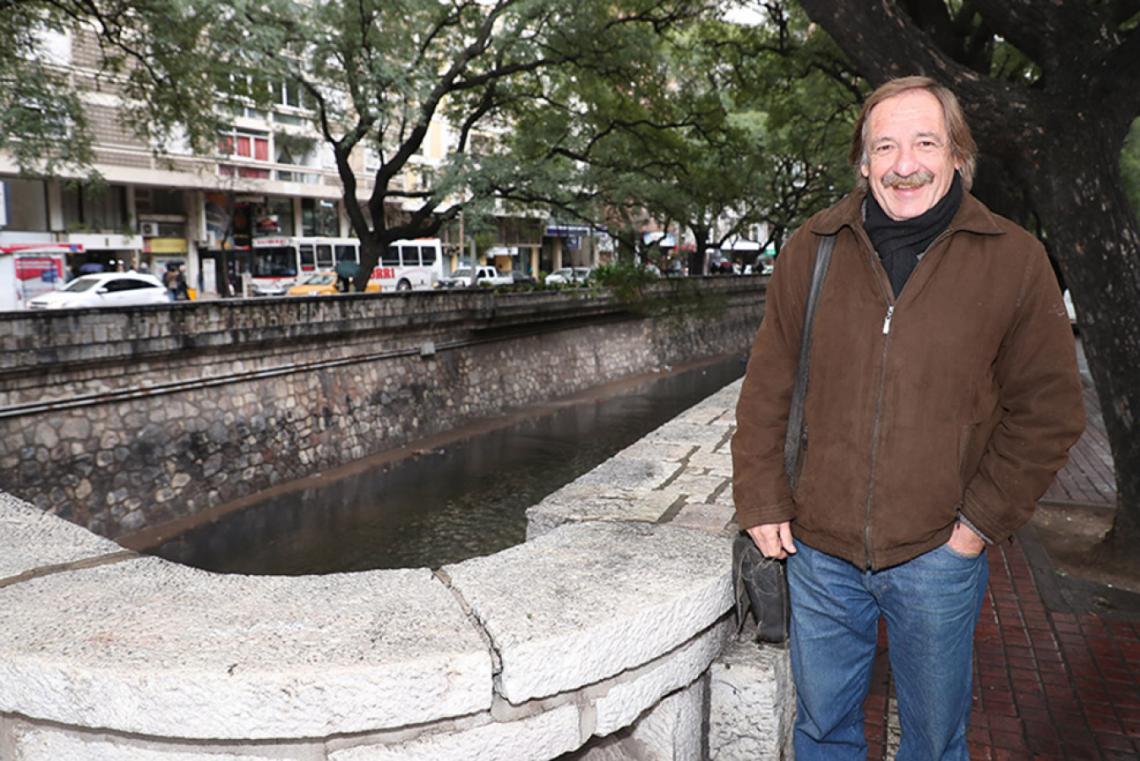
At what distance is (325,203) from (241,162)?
15.0 ft

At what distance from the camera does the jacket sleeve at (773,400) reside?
2.08 metres

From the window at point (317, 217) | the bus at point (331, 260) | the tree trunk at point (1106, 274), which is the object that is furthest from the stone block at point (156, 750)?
the window at point (317, 217)

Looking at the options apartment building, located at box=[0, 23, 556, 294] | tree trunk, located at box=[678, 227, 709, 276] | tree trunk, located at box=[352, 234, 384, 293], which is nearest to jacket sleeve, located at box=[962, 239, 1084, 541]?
tree trunk, located at box=[352, 234, 384, 293]

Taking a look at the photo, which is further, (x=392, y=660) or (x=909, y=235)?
(x=909, y=235)

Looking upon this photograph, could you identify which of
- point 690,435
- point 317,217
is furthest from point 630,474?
point 317,217

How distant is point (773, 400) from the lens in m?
2.10

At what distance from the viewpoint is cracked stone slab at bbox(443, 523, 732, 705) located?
183cm

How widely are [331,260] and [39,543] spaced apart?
3013cm

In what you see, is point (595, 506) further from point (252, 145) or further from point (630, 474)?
point (252, 145)

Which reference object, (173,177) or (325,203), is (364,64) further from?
(325,203)

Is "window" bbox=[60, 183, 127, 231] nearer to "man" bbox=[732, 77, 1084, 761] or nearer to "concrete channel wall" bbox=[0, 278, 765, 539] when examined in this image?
"concrete channel wall" bbox=[0, 278, 765, 539]

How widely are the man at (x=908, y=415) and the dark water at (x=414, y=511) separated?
6.53 metres

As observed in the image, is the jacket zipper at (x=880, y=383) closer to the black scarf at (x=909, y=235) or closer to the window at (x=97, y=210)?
the black scarf at (x=909, y=235)

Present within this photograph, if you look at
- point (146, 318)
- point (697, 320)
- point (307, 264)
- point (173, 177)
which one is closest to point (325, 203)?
point (307, 264)
